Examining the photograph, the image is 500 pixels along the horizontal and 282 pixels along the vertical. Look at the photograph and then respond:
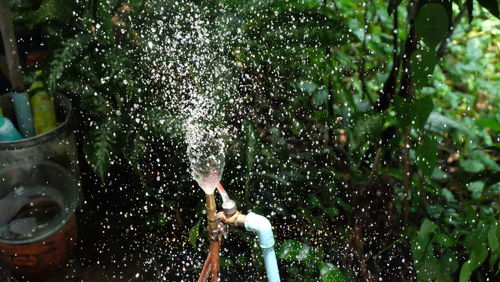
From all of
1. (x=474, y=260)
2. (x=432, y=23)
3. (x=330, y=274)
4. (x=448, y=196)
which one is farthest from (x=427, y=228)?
(x=432, y=23)

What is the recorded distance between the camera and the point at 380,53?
7.80 ft

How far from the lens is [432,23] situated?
142 cm

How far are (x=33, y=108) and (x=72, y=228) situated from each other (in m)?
0.51

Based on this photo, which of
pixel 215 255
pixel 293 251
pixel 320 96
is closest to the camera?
pixel 215 255

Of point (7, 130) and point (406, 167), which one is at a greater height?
point (406, 167)

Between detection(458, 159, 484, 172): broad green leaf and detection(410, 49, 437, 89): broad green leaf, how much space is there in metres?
1.12

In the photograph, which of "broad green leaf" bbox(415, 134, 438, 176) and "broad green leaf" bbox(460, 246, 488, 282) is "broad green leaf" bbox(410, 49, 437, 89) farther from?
"broad green leaf" bbox(460, 246, 488, 282)

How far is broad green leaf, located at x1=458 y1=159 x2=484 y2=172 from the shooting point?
2416 millimetres

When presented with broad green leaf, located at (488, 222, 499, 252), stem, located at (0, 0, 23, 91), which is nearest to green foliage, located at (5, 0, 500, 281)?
broad green leaf, located at (488, 222, 499, 252)

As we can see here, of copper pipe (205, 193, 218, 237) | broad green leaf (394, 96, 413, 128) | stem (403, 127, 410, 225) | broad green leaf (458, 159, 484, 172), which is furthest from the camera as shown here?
broad green leaf (458, 159, 484, 172)

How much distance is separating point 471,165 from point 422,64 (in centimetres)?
118

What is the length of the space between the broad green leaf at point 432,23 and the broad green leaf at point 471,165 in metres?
1.19

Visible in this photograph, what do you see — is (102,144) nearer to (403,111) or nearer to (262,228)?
(262,228)

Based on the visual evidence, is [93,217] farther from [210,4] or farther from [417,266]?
[417,266]
